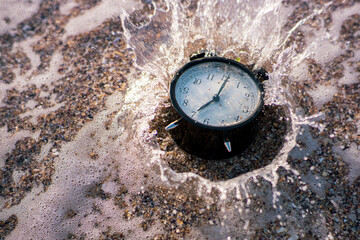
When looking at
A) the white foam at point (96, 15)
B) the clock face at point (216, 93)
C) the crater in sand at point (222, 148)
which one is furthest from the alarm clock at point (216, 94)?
the white foam at point (96, 15)

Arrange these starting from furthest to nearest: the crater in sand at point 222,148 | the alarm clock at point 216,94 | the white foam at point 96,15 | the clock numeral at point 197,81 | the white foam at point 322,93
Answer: the white foam at point 96,15 < the white foam at point 322,93 < the crater in sand at point 222,148 < the clock numeral at point 197,81 < the alarm clock at point 216,94

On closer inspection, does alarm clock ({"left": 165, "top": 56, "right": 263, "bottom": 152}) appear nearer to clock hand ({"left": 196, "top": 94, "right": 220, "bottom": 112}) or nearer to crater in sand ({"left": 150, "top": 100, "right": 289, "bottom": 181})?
clock hand ({"left": 196, "top": 94, "right": 220, "bottom": 112})

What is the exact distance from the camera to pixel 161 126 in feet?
11.9

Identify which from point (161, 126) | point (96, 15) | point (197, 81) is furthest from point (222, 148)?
point (96, 15)

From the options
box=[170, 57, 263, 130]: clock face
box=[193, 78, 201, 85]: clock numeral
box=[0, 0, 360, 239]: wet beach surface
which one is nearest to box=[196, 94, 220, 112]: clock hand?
box=[170, 57, 263, 130]: clock face

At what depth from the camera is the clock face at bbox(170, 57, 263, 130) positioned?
2799 mm

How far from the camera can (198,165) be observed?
133 inches

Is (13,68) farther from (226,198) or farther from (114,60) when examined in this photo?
(226,198)

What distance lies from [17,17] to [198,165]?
345 cm

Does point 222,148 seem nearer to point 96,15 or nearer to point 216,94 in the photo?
point 216,94

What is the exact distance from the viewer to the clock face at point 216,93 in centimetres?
280

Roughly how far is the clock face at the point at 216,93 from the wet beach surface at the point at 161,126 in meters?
0.34

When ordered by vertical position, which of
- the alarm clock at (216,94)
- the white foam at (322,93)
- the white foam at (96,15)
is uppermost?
the white foam at (96,15)

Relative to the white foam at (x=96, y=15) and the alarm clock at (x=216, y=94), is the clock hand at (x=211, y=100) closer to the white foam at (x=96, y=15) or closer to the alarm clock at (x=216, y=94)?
the alarm clock at (x=216, y=94)
